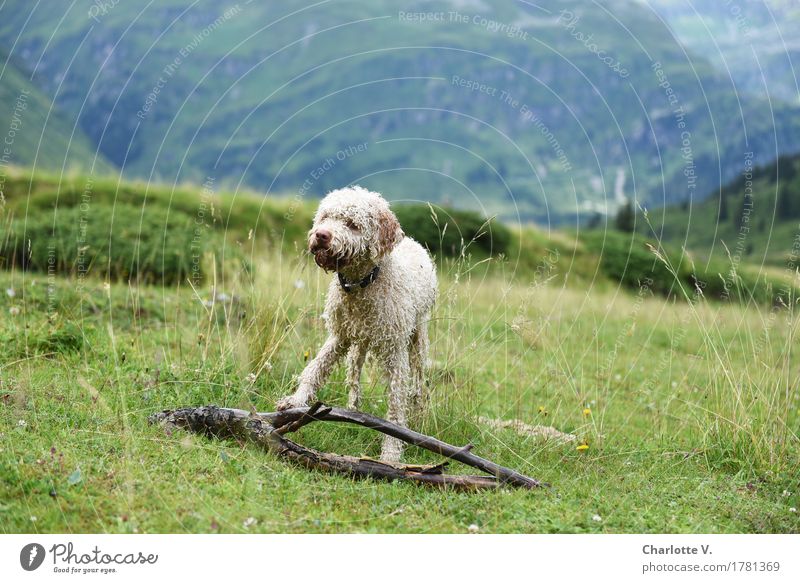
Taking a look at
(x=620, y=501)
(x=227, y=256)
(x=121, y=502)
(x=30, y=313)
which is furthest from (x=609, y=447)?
(x=227, y=256)

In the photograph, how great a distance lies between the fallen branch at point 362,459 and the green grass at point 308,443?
12 cm

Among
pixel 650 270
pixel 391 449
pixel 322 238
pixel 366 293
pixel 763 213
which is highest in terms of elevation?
pixel 322 238

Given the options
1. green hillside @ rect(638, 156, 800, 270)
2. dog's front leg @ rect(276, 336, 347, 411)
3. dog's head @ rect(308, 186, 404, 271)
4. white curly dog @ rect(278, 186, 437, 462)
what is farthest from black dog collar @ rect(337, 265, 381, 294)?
green hillside @ rect(638, 156, 800, 270)

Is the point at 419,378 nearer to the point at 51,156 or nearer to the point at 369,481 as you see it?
the point at 369,481

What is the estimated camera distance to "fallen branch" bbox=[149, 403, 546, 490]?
19.2 ft

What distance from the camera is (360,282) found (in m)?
6.14

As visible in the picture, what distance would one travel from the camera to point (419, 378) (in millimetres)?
7281

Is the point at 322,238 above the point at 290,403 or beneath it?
Result: above

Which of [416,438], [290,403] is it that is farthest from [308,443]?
[416,438]

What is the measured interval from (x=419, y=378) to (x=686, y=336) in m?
9.21

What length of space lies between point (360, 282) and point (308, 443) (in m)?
1.43

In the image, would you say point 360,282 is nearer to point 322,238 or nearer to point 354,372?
point 322,238

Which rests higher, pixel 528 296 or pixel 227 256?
pixel 528 296

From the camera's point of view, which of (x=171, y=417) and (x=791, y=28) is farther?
(x=791, y=28)
